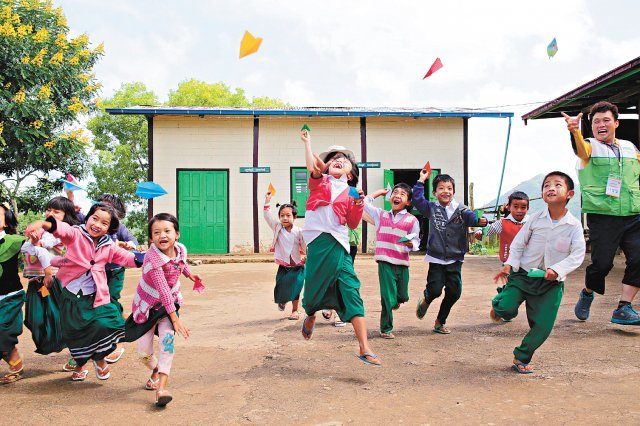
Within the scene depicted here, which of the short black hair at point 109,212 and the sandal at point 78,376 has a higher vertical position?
the short black hair at point 109,212

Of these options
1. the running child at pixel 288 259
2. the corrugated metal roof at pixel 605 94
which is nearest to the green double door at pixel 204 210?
the corrugated metal roof at pixel 605 94

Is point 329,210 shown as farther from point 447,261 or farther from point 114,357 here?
point 114,357

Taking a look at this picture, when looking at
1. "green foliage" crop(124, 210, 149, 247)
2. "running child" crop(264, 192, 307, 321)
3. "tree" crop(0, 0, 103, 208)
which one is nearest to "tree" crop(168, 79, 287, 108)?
"green foliage" crop(124, 210, 149, 247)

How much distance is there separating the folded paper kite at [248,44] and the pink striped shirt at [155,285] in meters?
2.45

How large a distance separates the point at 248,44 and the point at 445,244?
270 cm

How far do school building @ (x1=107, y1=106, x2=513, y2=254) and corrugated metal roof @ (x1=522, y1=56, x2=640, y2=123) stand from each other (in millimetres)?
2912

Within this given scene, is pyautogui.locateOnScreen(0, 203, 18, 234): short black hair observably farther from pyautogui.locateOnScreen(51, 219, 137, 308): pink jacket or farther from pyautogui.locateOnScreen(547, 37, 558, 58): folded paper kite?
pyautogui.locateOnScreen(547, 37, 558, 58): folded paper kite

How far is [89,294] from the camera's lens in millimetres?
4125

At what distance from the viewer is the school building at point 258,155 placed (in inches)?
640

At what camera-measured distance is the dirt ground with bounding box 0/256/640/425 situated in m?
3.27

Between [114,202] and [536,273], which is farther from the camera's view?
[114,202]

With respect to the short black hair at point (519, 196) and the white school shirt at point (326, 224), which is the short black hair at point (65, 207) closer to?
the white school shirt at point (326, 224)

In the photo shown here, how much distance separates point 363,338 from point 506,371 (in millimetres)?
1032

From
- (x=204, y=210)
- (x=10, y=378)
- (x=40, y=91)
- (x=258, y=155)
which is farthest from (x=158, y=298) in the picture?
(x=40, y=91)
